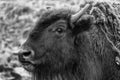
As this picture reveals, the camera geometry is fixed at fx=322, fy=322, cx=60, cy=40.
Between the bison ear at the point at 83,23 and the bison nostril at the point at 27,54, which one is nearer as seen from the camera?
the bison nostril at the point at 27,54

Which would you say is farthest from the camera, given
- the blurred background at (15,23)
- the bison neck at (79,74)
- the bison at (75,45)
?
the blurred background at (15,23)

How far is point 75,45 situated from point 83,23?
1.21 feet

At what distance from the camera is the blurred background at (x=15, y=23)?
28.1 ft

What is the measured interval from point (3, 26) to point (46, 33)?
21.0 feet

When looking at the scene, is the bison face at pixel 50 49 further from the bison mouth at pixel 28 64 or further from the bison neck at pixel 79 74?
the bison neck at pixel 79 74

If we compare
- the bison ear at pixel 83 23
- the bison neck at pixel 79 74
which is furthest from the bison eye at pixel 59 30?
the bison neck at pixel 79 74

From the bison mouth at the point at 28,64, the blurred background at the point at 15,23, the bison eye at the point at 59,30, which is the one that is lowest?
the blurred background at the point at 15,23

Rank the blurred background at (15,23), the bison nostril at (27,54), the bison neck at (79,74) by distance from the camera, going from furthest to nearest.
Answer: the blurred background at (15,23), the bison neck at (79,74), the bison nostril at (27,54)

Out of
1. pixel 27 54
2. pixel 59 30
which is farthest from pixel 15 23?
pixel 27 54

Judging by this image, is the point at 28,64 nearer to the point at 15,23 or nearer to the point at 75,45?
the point at 75,45

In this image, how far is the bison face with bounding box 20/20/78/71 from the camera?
14.2 ft

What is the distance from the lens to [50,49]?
445 centimetres

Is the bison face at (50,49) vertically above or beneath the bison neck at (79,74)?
above

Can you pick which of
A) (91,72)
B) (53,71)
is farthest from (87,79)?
(53,71)
